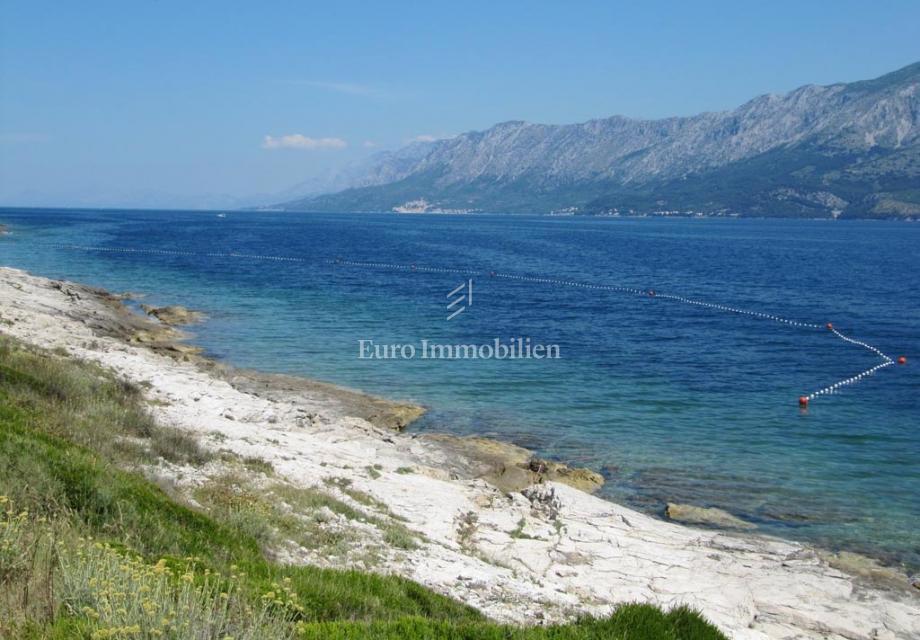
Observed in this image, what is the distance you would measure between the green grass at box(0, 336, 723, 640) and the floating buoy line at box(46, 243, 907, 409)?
25135mm

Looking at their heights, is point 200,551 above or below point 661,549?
above

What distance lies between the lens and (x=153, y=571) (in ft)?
23.2

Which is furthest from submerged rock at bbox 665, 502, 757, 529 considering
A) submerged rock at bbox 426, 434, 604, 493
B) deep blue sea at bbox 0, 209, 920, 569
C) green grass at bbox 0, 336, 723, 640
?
green grass at bbox 0, 336, 723, 640

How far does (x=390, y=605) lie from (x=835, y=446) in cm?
2190

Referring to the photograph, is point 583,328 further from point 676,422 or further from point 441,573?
point 441,573

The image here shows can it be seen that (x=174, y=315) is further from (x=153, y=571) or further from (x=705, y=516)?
(x=153, y=571)

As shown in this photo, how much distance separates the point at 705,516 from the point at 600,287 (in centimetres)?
5140

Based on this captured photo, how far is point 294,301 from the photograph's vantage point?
57469 millimetres

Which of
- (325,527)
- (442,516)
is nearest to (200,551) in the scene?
(325,527)

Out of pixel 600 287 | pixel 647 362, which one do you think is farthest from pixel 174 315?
pixel 600 287

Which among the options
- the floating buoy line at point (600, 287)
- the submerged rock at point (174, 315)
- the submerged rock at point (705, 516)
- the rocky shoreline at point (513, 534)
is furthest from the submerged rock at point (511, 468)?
the submerged rock at point (174, 315)

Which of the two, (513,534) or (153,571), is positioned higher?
(153,571)

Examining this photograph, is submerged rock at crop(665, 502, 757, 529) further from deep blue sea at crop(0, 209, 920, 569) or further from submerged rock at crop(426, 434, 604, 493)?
submerged rock at crop(426, 434, 604, 493)

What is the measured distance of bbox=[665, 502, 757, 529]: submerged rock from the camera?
19.7 meters
